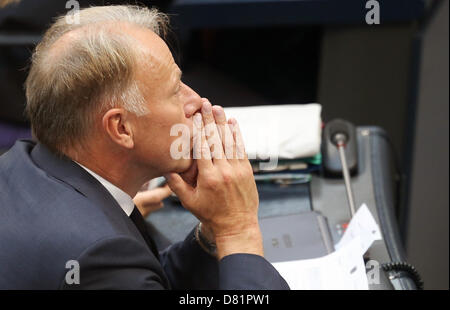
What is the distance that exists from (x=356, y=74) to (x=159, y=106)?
146 cm

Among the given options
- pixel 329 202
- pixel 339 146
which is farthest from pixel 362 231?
pixel 339 146

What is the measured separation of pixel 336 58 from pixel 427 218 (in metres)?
0.71

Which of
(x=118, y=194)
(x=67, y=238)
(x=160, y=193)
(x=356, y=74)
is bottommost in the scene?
(x=67, y=238)

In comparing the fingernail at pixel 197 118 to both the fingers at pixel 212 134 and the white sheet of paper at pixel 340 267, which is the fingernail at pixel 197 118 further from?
the white sheet of paper at pixel 340 267

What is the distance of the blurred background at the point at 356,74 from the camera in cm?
175

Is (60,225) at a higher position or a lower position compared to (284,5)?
lower

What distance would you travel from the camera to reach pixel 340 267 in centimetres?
98

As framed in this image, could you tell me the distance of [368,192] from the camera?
→ 1.22 meters

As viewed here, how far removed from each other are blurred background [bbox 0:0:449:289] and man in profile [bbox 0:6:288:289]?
2.27 ft

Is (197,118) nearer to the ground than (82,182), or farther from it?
farther from it

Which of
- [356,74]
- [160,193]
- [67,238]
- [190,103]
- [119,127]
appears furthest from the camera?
[356,74]

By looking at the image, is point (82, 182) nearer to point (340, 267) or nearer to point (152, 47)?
point (152, 47)

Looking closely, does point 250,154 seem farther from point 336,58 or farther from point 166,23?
point 336,58
